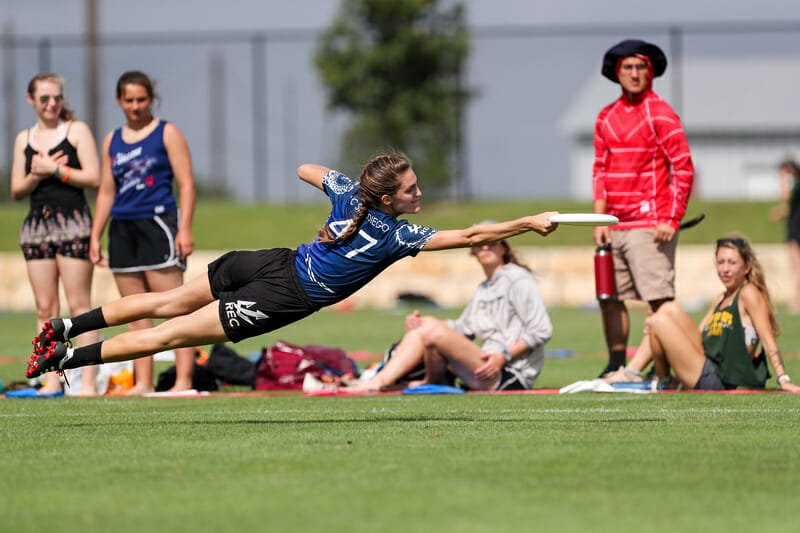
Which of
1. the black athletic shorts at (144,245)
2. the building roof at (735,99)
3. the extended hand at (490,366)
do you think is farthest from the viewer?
the building roof at (735,99)

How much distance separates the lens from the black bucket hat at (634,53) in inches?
321

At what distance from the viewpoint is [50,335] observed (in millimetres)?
5965

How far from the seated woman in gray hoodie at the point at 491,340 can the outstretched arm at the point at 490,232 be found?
2.14m

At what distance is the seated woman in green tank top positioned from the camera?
721 cm

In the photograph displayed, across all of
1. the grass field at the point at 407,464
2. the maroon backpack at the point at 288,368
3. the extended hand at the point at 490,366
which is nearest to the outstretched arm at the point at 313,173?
the grass field at the point at 407,464

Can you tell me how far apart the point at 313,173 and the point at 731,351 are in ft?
10.2

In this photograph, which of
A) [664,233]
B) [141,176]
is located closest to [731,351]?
[664,233]

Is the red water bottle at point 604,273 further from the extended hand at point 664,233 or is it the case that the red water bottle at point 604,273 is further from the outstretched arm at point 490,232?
the outstretched arm at point 490,232

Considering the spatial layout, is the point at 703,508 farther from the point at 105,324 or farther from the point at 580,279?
the point at 580,279

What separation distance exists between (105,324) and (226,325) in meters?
0.73

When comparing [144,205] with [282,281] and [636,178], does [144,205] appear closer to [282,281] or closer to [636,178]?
[282,281]

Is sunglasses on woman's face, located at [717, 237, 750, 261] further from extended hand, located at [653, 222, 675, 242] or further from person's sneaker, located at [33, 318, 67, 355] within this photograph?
person's sneaker, located at [33, 318, 67, 355]

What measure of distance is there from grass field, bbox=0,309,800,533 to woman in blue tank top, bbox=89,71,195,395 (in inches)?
41.4

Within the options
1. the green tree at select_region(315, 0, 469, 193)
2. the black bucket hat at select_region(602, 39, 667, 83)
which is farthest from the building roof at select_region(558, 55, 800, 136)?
the black bucket hat at select_region(602, 39, 667, 83)
